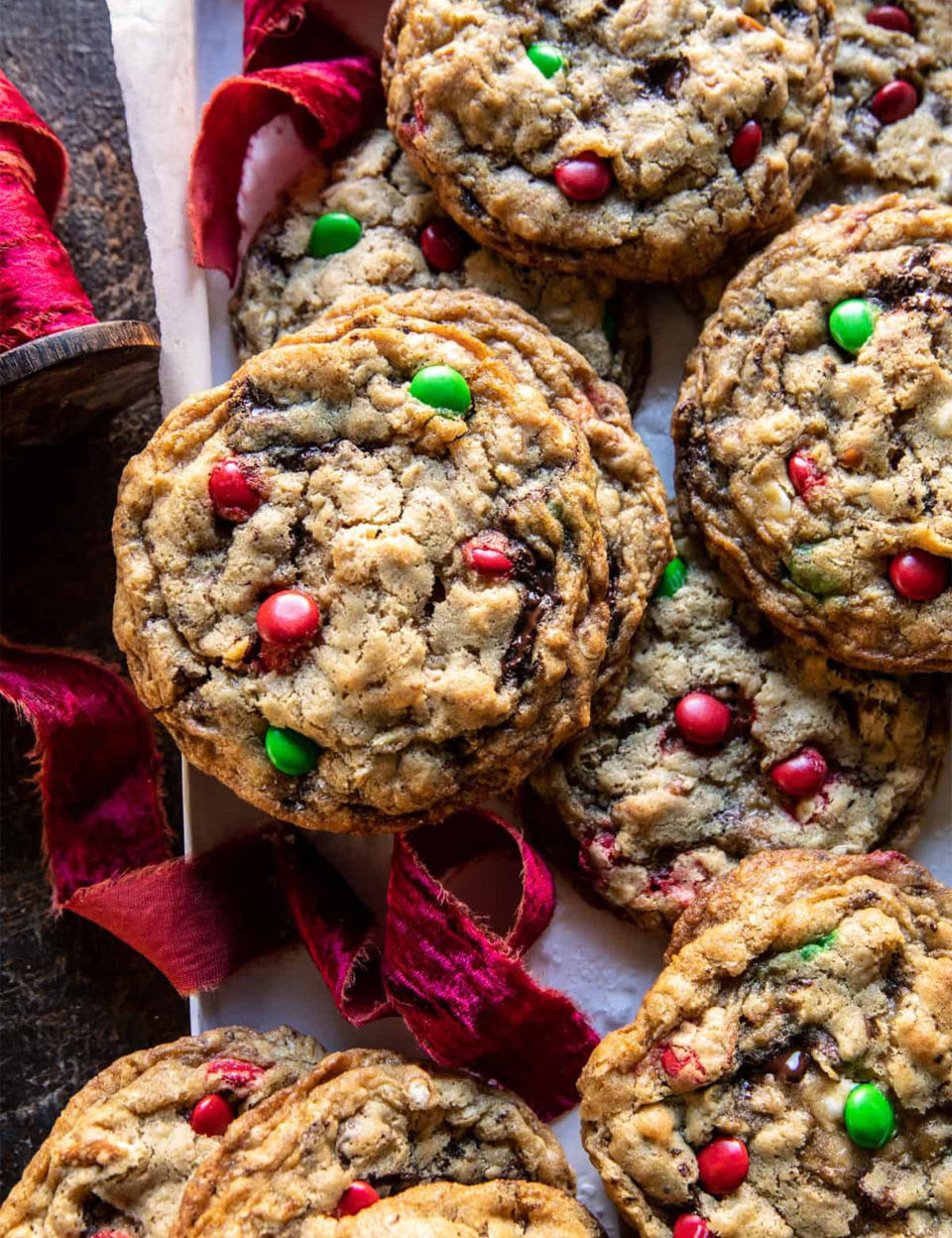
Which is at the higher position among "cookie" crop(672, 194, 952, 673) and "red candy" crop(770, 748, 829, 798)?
"cookie" crop(672, 194, 952, 673)

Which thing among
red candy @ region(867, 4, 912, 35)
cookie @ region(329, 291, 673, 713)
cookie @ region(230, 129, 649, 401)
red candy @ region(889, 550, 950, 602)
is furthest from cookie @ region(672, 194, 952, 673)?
red candy @ region(867, 4, 912, 35)

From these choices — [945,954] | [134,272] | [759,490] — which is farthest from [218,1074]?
[134,272]

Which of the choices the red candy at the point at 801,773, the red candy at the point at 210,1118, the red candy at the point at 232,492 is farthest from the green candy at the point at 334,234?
the red candy at the point at 210,1118

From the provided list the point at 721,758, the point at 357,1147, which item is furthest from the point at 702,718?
the point at 357,1147

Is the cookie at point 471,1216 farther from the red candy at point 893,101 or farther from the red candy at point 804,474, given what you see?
the red candy at point 893,101

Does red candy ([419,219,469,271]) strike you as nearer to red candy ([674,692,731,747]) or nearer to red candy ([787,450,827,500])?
red candy ([787,450,827,500])

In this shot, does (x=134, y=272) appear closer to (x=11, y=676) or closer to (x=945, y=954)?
(x=11, y=676)
